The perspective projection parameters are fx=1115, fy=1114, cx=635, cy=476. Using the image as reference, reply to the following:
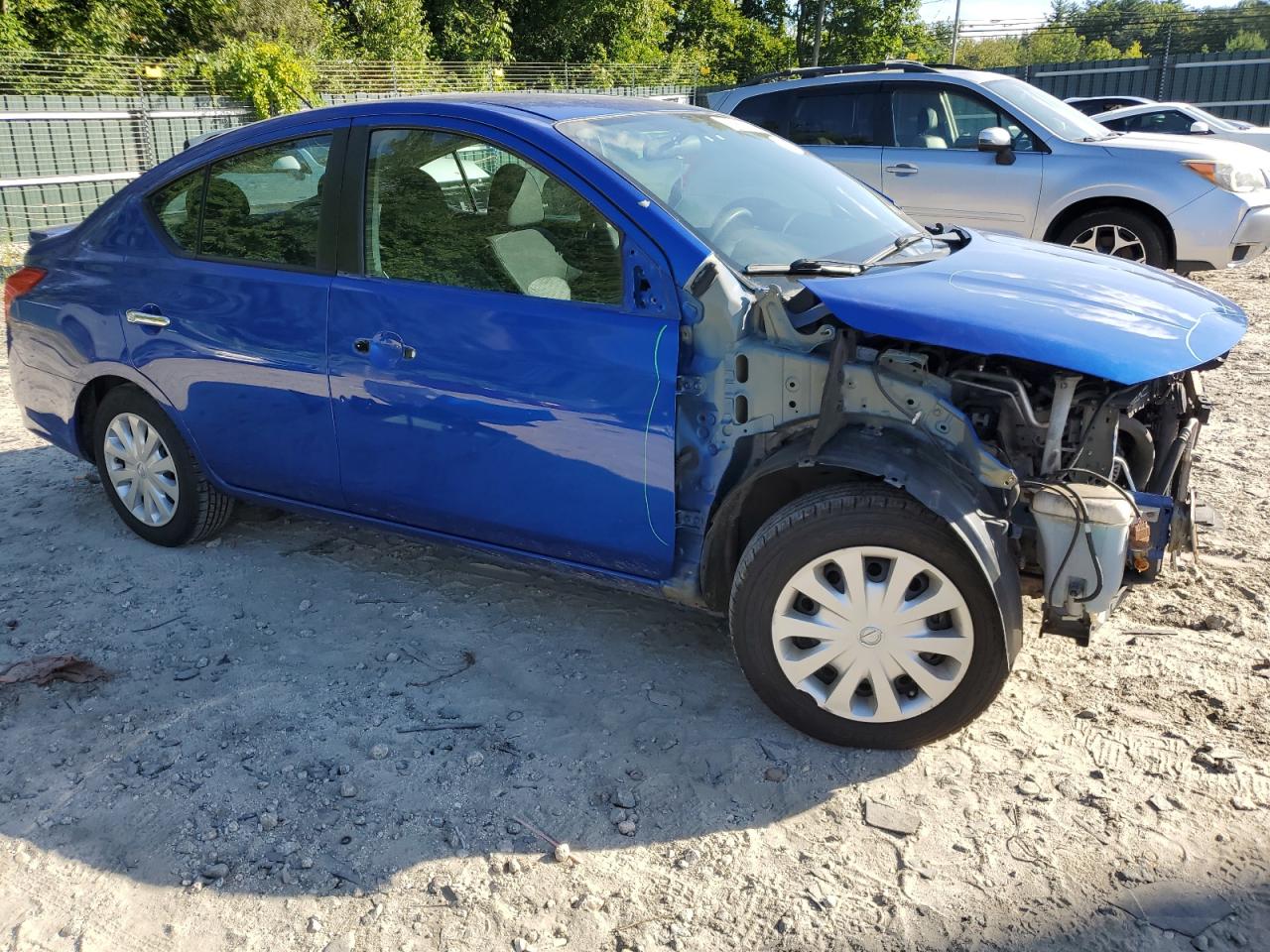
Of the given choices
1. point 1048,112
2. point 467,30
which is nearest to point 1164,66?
A: point 467,30

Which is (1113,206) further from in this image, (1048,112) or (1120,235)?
(1048,112)

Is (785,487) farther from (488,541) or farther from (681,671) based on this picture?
(488,541)

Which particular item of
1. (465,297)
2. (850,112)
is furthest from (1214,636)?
(850,112)

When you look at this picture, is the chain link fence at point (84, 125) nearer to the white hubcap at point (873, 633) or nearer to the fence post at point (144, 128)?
the fence post at point (144, 128)

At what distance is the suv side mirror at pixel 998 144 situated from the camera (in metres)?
8.40

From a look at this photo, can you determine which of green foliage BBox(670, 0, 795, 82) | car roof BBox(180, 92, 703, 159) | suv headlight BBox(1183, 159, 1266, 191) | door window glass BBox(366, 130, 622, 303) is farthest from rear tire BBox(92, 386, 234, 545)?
green foliage BBox(670, 0, 795, 82)

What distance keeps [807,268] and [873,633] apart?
107cm

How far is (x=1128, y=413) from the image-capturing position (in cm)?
329

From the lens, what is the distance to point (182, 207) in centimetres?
429

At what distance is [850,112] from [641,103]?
584 cm

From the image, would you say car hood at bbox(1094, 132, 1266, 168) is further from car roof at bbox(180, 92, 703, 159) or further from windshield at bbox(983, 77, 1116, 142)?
car roof at bbox(180, 92, 703, 159)

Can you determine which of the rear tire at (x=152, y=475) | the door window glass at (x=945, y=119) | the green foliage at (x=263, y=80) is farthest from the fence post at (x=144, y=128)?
the rear tire at (x=152, y=475)

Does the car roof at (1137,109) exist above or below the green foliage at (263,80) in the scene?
below

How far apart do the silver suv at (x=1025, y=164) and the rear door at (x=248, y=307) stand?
5.10 m
